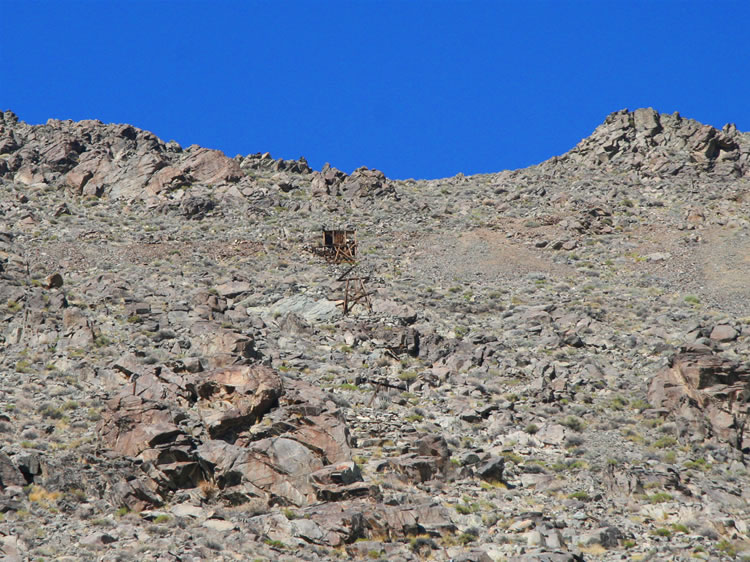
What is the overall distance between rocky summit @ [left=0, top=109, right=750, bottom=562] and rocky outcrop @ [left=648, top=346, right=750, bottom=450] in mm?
78

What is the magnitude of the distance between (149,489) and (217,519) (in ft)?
8.00

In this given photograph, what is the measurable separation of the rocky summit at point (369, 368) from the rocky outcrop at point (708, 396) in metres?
0.08

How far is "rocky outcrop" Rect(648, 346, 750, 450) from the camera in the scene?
2983 centimetres

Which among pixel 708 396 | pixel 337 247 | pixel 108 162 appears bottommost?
pixel 708 396

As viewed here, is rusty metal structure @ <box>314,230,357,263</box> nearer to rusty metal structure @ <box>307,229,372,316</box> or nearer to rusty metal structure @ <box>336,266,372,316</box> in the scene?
rusty metal structure @ <box>307,229,372,316</box>

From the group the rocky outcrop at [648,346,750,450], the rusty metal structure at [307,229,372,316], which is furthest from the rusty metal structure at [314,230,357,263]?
the rocky outcrop at [648,346,750,450]

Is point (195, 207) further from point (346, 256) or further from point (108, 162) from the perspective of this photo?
point (346, 256)

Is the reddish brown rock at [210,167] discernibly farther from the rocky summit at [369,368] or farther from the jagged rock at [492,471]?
the jagged rock at [492,471]

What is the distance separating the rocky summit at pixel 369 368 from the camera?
23672 mm

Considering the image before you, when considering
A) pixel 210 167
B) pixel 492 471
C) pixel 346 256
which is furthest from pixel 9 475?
pixel 210 167

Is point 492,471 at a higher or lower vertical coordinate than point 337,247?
lower

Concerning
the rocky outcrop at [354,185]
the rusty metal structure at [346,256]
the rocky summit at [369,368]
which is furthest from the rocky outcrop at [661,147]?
the rusty metal structure at [346,256]

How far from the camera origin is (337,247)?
53062 millimetres

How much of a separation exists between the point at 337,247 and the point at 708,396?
2706cm
